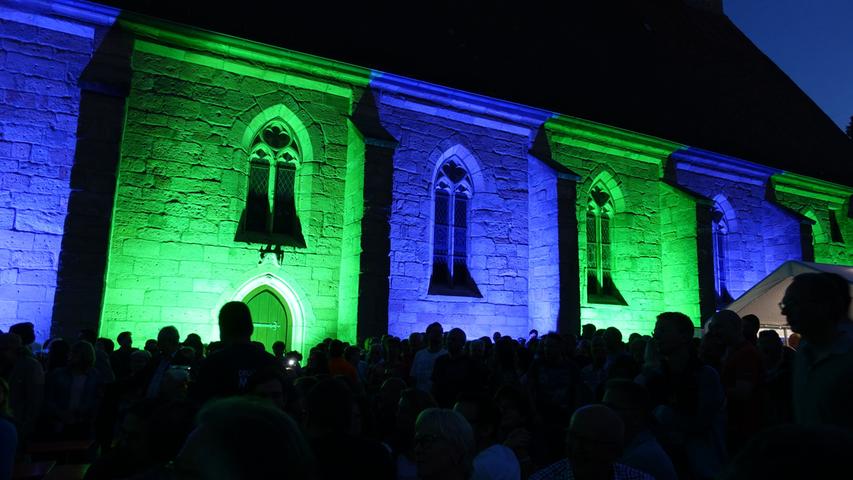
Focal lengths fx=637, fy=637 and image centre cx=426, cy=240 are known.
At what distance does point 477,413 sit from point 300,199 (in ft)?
32.2

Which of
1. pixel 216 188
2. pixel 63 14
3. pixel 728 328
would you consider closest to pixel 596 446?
pixel 728 328

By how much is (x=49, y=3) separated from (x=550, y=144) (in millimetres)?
11041

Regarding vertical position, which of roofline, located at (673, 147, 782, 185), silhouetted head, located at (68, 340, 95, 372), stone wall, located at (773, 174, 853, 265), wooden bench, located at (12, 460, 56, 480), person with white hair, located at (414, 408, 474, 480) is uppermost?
roofline, located at (673, 147, 782, 185)

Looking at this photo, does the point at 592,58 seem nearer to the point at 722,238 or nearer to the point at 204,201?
the point at 722,238

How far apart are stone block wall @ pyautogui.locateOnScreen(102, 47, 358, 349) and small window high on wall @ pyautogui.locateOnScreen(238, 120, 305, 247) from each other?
0.65 feet

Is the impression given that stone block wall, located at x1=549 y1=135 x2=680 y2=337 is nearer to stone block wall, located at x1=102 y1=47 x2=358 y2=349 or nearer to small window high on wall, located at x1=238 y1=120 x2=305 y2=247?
stone block wall, located at x1=102 y1=47 x2=358 y2=349

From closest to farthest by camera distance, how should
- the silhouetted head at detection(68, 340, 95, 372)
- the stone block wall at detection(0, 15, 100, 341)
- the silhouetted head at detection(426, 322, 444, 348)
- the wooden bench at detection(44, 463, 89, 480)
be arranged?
the wooden bench at detection(44, 463, 89, 480) → the silhouetted head at detection(68, 340, 95, 372) → the silhouetted head at detection(426, 322, 444, 348) → the stone block wall at detection(0, 15, 100, 341)

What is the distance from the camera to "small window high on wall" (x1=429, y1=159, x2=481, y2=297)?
14.4 meters

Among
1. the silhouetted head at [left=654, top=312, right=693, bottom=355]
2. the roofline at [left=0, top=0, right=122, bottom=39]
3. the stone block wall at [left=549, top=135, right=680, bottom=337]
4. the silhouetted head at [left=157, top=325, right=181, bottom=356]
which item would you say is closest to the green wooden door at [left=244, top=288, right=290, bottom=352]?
the roofline at [left=0, top=0, right=122, bottom=39]

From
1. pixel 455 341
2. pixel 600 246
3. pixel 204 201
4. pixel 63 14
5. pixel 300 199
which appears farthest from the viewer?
pixel 600 246

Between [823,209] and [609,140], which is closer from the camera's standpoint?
[609,140]

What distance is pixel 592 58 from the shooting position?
19078mm

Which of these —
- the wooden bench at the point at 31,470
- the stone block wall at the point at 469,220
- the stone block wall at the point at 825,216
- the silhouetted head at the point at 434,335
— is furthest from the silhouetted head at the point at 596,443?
the stone block wall at the point at 825,216

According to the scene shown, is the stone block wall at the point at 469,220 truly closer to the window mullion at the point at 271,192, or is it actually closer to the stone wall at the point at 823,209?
the window mullion at the point at 271,192
